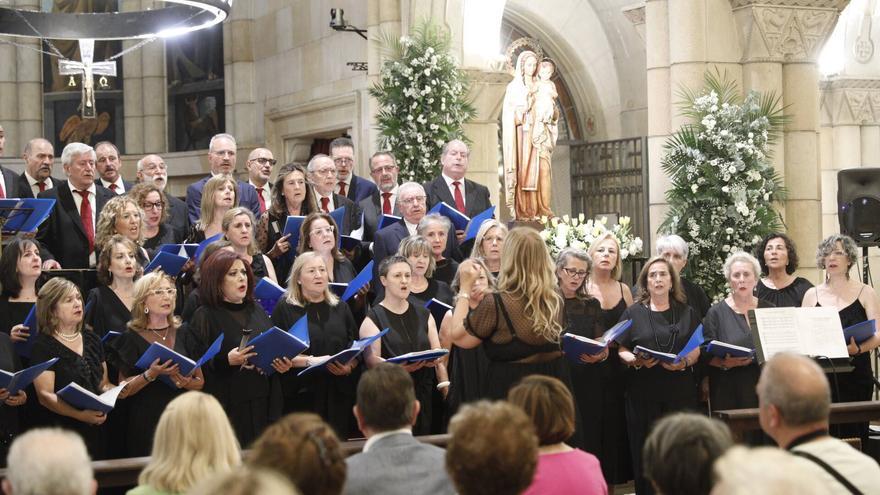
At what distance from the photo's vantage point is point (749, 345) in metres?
6.51

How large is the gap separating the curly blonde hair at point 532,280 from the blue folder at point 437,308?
3.98ft

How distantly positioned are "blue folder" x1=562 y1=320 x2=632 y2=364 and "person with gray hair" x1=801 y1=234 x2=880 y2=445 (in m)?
1.55

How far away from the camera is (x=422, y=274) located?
6496 mm

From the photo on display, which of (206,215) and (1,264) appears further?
(206,215)

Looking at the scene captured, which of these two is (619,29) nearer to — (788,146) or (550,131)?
(550,131)

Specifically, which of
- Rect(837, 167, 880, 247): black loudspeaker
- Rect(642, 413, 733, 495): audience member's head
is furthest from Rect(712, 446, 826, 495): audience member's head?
Rect(837, 167, 880, 247): black loudspeaker

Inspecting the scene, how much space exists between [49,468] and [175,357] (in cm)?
276

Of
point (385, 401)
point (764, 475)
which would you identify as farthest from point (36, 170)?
point (764, 475)

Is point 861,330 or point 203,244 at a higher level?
point 203,244

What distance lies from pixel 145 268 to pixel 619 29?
10.0m

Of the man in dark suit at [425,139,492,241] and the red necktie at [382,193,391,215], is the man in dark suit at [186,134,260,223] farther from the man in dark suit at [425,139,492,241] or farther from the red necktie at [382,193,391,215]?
the man in dark suit at [425,139,492,241]

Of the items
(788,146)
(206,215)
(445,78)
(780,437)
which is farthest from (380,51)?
(780,437)

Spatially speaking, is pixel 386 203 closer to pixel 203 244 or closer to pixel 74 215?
pixel 74 215

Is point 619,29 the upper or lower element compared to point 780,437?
upper
